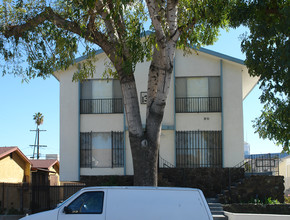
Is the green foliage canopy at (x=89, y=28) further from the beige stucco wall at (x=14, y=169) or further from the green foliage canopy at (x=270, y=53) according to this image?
the beige stucco wall at (x=14, y=169)

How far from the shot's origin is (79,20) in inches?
487

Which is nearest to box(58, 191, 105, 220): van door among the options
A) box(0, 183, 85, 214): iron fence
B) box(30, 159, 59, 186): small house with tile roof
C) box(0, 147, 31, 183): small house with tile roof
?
box(0, 183, 85, 214): iron fence

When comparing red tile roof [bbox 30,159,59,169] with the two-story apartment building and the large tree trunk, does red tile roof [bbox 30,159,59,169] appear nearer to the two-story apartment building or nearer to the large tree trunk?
the two-story apartment building

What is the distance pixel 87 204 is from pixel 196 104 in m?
12.8

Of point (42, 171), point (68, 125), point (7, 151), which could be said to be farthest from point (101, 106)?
point (42, 171)

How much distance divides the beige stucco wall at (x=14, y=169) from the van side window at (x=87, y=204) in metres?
19.7

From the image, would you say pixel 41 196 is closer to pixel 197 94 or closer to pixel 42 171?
pixel 197 94

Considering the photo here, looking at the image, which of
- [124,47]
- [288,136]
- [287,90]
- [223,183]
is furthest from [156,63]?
[223,183]

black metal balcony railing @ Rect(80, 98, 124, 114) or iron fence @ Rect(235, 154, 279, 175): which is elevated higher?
black metal balcony railing @ Rect(80, 98, 124, 114)

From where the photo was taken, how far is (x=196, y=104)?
21281 millimetres

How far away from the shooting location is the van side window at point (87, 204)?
922cm

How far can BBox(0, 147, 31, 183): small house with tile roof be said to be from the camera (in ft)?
91.1

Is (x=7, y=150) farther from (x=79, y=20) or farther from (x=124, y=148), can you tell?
(x=79, y=20)

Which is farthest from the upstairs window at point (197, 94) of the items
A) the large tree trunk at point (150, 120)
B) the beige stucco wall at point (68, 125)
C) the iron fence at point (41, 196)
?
the large tree trunk at point (150, 120)
